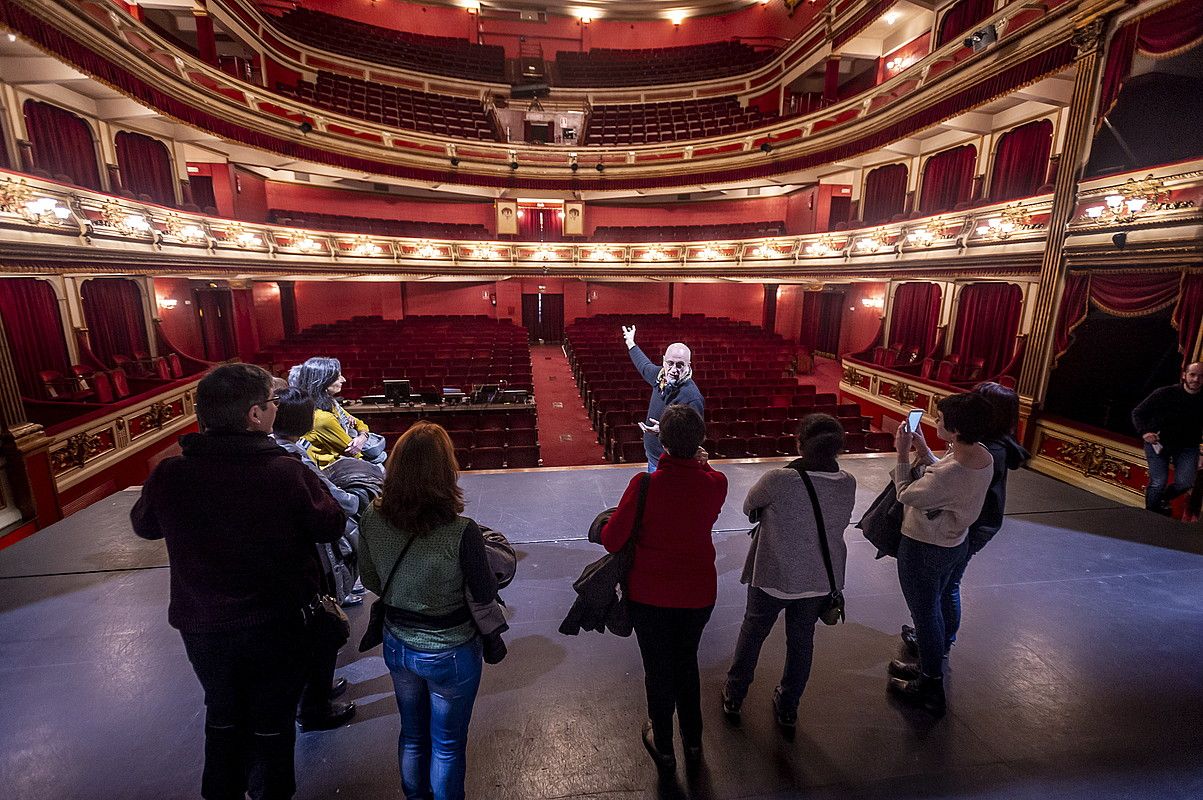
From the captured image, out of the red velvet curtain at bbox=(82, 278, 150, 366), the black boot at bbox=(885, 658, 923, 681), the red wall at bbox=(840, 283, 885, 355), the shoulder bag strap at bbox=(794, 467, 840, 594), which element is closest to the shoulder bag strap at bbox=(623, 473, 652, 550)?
the shoulder bag strap at bbox=(794, 467, 840, 594)

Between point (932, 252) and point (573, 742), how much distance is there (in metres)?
9.51

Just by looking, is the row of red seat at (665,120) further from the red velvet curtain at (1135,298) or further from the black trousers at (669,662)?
the black trousers at (669,662)

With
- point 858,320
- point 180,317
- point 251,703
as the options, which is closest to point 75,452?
point 251,703

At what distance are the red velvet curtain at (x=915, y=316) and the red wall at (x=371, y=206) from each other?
12588 mm

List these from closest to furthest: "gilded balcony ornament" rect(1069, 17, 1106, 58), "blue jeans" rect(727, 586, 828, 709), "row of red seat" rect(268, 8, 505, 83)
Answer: "blue jeans" rect(727, 586, 828, 709)
"gilded balcony ornament" rect(1069, 17, 1106, 58)
"row of red seat" rect(268, 8, 505, 83)

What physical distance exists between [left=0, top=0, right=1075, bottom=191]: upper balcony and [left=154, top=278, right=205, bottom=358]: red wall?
333cm

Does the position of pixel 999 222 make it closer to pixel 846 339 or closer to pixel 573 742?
pixel 846 339

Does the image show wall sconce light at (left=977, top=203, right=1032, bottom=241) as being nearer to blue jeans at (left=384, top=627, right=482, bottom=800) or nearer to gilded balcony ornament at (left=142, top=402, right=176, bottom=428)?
blue jeans at (left=384, top=627, right=482, bottom=800)

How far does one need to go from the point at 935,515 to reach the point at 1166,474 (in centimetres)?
390

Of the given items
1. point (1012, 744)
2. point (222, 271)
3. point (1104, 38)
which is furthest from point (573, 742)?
point (222, 271)

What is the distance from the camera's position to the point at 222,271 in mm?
9617

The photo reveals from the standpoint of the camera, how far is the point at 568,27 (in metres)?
18.0

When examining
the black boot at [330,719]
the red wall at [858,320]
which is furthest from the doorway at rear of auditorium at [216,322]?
the red wall at [858,320]

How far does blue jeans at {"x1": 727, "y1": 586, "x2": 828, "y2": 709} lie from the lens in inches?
73.3
